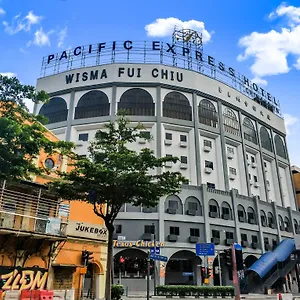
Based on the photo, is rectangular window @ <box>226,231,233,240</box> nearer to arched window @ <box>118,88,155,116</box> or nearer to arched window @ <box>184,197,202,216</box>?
arched window @ <box>184,197,202,216</box>

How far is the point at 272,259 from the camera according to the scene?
38625 mm

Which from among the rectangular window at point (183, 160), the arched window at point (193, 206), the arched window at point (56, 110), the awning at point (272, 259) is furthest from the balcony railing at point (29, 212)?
the arched window at point (56, 110)

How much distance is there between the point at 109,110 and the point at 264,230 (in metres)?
28.2

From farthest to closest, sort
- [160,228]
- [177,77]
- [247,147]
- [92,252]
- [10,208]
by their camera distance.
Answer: [247,147] < [177,77] < [160,228] < [92,252] < [10,208]

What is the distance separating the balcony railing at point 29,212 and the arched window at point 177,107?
2929 cm

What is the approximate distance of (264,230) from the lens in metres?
46.1

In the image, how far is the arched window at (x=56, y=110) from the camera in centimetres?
4631

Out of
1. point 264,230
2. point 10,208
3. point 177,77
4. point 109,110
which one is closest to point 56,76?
point 109,110

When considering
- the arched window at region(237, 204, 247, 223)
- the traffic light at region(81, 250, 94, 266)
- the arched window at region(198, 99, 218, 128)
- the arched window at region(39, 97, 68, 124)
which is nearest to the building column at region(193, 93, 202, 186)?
the arched window at region(198, 99, 218, 128)

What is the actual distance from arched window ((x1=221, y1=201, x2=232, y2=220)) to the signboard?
2465 centimetres

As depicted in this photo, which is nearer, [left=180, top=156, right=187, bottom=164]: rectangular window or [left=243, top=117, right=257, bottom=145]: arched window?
[left=180, top=156, right=187, bottom=164]: rectangular window

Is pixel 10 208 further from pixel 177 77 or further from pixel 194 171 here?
pixel 177 77

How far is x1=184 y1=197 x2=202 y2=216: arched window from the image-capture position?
40375 mm

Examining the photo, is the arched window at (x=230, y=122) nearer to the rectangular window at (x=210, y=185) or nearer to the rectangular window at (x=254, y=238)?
the rectangular window at (x=210, y=185)
